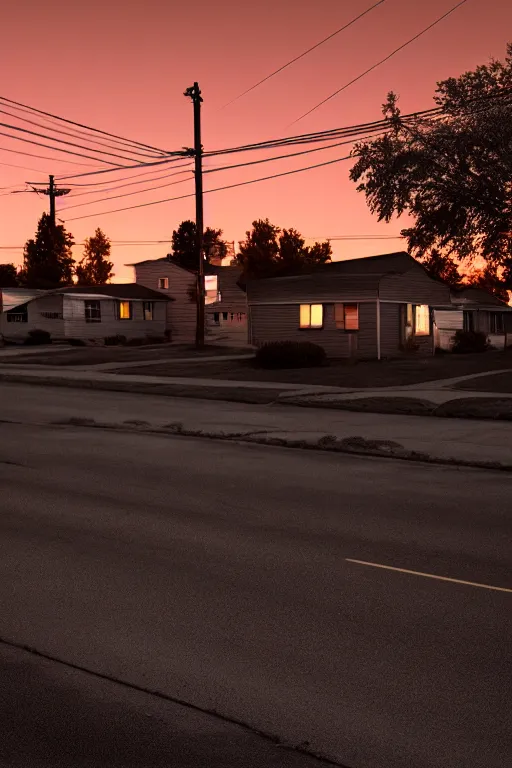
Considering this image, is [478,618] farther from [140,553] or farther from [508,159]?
[508,159]

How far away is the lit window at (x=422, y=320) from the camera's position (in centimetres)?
4708

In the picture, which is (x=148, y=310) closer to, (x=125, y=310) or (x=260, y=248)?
(x=125, y=310)

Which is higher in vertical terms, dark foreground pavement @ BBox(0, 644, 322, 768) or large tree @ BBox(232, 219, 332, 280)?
large tree @ BBox(232, 219, 332, 280)

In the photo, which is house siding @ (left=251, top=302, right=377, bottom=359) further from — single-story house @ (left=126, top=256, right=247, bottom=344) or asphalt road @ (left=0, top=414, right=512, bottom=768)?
asphalt road @ (left=0, top=414, right=512, bottom=768)

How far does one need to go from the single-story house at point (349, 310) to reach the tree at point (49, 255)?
49.7m

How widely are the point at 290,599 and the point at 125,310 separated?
60665 mm

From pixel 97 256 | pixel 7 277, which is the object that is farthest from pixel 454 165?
pixel 97 256

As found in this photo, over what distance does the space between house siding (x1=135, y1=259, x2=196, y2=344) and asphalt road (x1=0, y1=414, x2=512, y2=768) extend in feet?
189

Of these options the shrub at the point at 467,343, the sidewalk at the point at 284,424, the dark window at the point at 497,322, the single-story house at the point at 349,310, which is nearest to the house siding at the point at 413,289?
the single-story house at the point at 349,310

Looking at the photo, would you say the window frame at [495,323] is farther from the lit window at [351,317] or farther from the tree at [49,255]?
the tree at [49,255]

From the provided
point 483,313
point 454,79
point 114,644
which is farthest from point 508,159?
point 114,644

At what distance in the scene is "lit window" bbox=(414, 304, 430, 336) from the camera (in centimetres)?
4708

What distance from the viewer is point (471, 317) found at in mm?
62062

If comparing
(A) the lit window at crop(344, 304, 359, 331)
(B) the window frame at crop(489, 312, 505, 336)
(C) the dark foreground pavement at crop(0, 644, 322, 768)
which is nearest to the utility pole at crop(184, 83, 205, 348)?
(A) the lit window at crop(344, 304, 359, 331)
